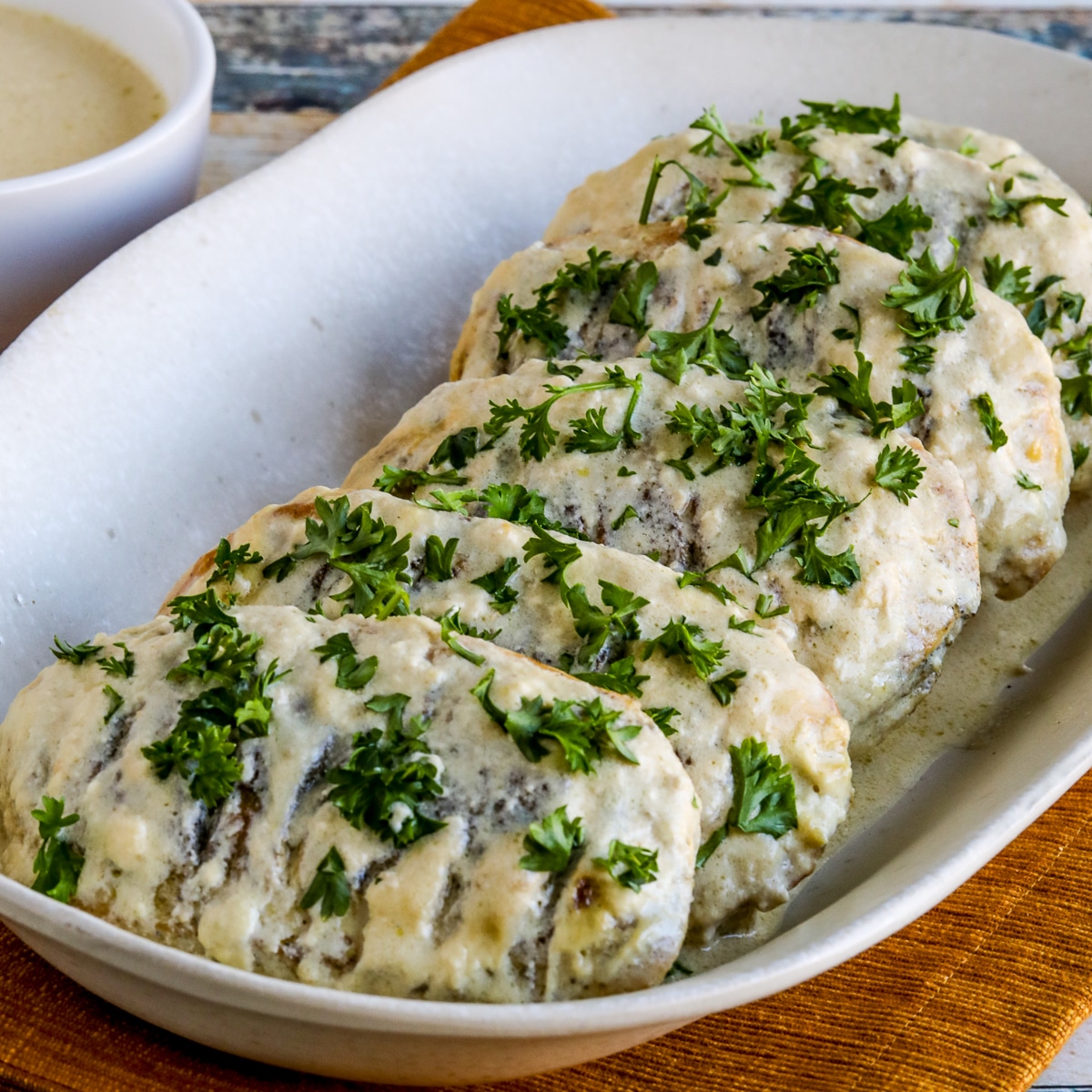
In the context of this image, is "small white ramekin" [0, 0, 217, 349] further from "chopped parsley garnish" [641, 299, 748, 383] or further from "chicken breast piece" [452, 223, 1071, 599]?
"chopped parsley garnish" [641, 299, 748, 383]

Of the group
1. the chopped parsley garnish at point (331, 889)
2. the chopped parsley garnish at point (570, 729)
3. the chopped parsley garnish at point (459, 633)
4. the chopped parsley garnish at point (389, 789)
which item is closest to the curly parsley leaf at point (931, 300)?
the chopped parsley garnish at point (459, 633)

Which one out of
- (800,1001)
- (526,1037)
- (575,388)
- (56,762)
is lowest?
(800,1001)

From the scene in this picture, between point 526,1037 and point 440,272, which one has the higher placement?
point 526,1037

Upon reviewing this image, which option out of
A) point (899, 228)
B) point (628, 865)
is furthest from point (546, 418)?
point (899, 228)

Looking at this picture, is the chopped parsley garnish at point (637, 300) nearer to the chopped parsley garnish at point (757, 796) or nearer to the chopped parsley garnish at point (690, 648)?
the chopped parsley garnish at point (690, 648)

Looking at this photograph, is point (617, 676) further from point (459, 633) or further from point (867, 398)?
point (867, 398)

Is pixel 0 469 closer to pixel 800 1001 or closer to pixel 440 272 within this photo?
pixel 440 272

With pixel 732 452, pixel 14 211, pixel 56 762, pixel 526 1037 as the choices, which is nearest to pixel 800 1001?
pixel 526 1037
